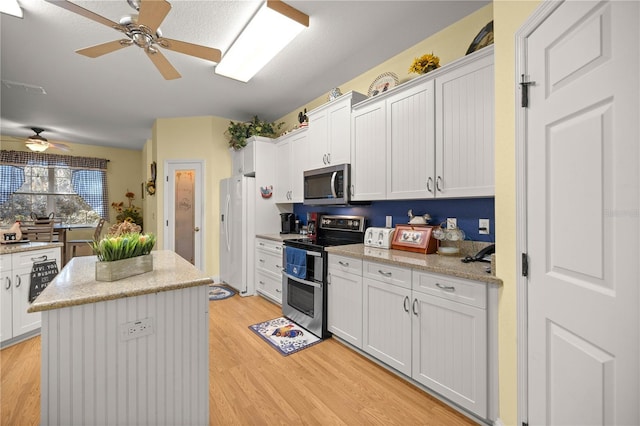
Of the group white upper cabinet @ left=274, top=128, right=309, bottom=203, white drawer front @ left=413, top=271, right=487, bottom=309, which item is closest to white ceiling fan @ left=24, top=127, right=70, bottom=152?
white upper cabinet @ left=274, top=128, right=309, bottom=203

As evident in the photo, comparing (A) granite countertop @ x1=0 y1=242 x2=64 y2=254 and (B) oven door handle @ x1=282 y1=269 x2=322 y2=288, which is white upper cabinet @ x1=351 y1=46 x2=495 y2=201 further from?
(A) granite countertop @ x1=0 y1=242 x2=64 y2=254

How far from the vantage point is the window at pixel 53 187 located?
5.73 m

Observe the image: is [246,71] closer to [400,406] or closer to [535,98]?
[535,98]

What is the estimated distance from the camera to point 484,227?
6.98 feet

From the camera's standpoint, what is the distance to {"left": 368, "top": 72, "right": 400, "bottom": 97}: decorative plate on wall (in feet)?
9.08

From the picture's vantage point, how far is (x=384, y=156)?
100 inches

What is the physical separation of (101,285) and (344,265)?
169 cm

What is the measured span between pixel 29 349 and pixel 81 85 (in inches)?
120

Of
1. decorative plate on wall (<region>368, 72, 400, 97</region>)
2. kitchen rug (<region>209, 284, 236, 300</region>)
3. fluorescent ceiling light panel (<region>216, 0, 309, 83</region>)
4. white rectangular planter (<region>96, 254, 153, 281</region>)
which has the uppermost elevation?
fluorescent ceiling light panel (<region>216, 0, 309, 83</region>)

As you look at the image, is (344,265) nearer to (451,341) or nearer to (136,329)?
(451,341)

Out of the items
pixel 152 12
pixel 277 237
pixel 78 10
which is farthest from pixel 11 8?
pixel 277 237

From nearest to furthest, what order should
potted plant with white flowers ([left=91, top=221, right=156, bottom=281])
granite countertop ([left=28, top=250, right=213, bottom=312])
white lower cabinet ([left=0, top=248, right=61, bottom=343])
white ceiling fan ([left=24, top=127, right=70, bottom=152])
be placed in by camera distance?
granite countertop ([left=28, top=250, right=213, bottom=312]) < potted plant with white flowers ([left=91, top=221, right=156, bottom=281]) < white lower cabinet ([left=0, top=248, right=61, bottom=343]) < white ceiling fan ([left=24, top=127, right=70, bottom=152])

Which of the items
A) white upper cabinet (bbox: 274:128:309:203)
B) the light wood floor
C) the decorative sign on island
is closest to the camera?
the light wood floor

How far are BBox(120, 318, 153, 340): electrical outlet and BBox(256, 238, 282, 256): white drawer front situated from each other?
217cm
